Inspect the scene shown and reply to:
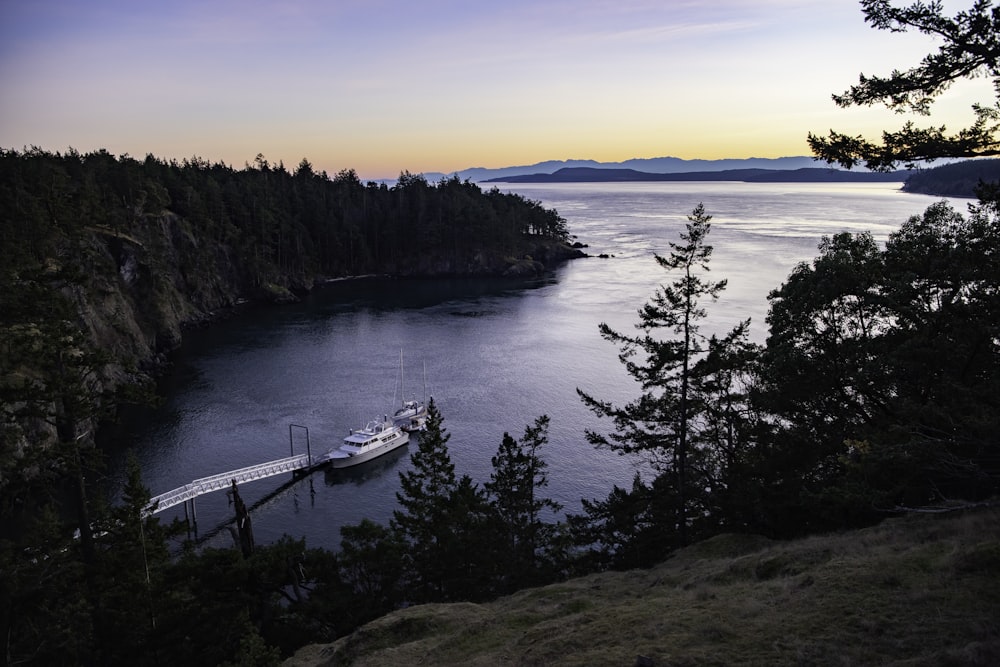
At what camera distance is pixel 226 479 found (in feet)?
132

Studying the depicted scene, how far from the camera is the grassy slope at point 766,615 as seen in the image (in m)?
9.91

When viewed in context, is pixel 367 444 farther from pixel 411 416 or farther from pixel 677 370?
pixel 677 370

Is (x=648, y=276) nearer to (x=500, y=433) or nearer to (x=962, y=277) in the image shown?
(x=500, y=433)

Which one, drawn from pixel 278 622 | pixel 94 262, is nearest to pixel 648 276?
pixel 94 262

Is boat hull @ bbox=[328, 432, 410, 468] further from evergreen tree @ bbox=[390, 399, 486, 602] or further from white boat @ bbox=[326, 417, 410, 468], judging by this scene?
evergreen tree @ bbox=[390, 399, 486, 602]

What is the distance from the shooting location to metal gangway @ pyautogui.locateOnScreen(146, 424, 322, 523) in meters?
36.3

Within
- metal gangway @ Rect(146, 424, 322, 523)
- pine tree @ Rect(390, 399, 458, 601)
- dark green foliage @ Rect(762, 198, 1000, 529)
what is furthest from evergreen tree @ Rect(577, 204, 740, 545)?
metal gangway @ Rect(146, 424, 322, 523)

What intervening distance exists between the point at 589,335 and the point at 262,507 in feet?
151

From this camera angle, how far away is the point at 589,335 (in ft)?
250

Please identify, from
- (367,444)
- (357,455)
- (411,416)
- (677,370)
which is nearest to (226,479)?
(357,455)

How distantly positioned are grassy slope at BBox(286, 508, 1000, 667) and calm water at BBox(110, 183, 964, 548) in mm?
20580

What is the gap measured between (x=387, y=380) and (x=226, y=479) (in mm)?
23629

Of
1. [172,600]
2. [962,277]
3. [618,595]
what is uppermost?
[962,277]

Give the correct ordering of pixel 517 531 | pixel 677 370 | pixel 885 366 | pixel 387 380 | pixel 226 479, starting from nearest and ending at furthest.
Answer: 1. pixel 885 366
2. pixel 677 370
3. pixel 517 531
4. pixel 226 479
5. pixel 387 380
